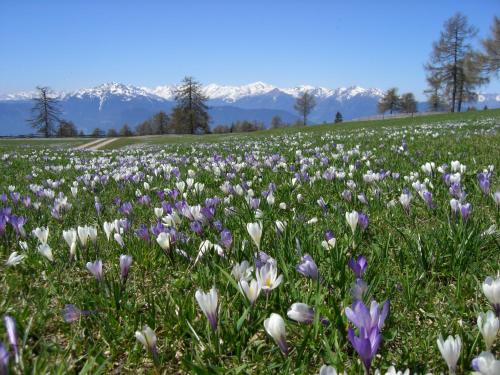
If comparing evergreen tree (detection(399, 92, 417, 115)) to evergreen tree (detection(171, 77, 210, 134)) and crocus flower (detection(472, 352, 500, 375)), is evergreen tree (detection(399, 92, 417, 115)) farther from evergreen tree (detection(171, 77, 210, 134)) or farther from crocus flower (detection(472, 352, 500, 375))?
crocus flower (detection(472, 352, 500, 375))

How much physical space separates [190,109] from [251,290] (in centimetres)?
10260

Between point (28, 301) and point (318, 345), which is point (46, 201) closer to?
point (28, 301)

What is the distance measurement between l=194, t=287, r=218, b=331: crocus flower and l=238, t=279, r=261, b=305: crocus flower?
160 millimetres

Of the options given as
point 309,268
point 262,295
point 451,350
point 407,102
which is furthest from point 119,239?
point 407,102

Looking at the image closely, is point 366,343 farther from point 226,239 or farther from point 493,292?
point 226,239

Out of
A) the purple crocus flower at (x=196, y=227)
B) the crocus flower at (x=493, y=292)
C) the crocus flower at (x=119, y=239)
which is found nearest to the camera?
the crocus flower at (x=493, y=292)

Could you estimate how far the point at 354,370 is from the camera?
1622 millimetres

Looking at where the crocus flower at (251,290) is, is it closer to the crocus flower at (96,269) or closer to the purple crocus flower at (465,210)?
the crocus flower at (96,269)

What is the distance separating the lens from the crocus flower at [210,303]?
183cm

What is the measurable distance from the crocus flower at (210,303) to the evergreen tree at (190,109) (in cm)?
10003

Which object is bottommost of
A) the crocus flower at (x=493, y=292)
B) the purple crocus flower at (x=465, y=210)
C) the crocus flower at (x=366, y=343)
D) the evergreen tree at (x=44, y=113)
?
the crocus flower at (x=366, y=343)

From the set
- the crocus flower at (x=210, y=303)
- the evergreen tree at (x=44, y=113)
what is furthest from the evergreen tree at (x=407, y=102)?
the crocus flower at (x=210, y=303)

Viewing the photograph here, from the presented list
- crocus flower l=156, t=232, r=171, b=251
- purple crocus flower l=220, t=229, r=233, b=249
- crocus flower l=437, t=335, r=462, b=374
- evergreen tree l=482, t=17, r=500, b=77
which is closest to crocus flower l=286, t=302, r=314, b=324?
crocus flower l=437, t=335, r=462, b=374

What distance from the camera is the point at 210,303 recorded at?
1852 millimetres
